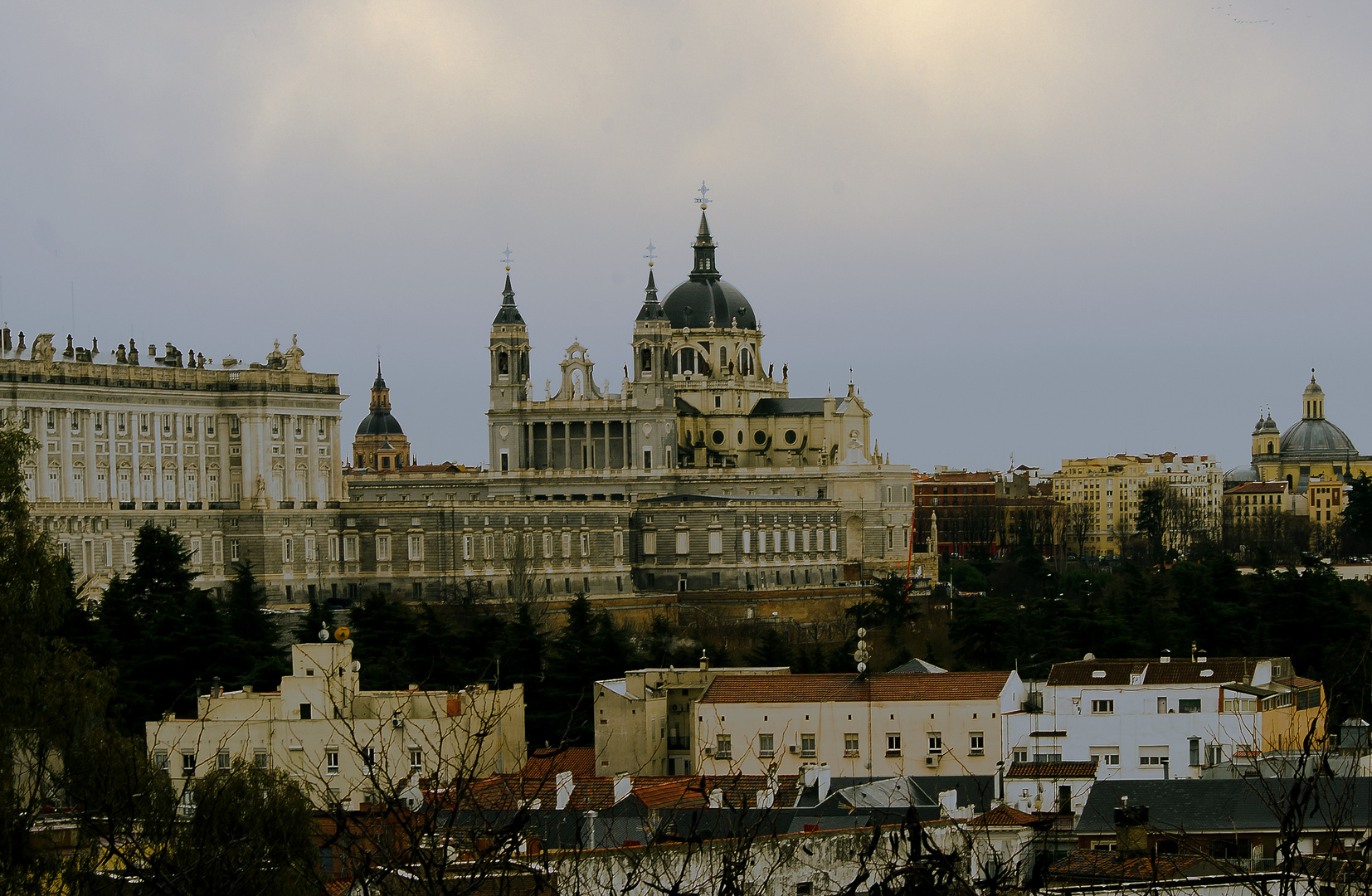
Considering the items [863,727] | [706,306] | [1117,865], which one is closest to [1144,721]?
[863,727]

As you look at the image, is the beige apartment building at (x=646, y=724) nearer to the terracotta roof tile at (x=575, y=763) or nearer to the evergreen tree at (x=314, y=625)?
the terracotta roof tile at (x=575, y=763)

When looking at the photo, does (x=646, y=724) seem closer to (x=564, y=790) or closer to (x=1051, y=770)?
(x=1051, y=770)

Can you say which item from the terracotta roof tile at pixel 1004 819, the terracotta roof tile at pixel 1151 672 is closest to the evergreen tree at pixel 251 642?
the terracotta roof tile at pixel 1151 672

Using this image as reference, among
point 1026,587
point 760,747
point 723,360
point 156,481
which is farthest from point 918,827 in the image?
point 723,360

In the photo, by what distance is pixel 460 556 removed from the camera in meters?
119

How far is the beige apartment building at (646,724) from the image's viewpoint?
5869 centimetres

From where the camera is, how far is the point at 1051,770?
48.8 metres

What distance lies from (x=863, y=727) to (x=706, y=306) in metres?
98.6

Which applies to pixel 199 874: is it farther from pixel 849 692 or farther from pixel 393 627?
pixel 393 627

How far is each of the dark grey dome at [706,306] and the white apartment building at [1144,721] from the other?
315 feet

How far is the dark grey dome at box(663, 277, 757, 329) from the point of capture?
154375 millimetres

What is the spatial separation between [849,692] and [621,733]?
5408 mm

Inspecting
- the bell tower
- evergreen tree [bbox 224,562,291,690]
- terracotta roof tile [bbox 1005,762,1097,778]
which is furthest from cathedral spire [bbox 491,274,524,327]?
terracotta roof tile [bbox 1005,762,1097,778]

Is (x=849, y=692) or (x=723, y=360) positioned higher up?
(x=723, y=360)
